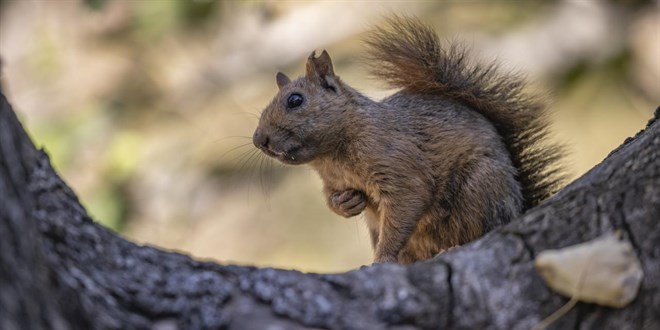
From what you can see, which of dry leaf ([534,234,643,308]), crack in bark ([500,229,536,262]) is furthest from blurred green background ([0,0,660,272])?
dry leaf ([534,234,643,308])

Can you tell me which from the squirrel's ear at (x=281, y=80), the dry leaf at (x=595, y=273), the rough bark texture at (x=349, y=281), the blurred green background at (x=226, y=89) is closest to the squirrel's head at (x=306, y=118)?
the squirrel's ear at (x=281, y=80)

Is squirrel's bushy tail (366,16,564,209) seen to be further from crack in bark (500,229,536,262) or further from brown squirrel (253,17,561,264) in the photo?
crack in bark (500,229,536,262)

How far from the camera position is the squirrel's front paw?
2.53 metres

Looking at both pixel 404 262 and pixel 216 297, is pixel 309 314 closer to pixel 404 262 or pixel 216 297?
pixel 216 297

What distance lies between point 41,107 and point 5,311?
497 centimetres

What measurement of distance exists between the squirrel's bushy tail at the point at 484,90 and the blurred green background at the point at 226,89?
263cm

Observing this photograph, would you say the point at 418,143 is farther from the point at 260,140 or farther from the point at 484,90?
the point at 260,140

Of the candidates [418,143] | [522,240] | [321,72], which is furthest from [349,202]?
[522,240]

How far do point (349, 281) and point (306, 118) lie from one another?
3.44ft

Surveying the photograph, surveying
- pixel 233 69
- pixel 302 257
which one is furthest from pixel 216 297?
pixel 233 69

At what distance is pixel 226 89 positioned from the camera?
19.6 ft

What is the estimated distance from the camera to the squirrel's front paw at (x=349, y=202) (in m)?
2.53

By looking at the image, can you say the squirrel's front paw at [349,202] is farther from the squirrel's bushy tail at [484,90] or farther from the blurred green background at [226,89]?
the blurred green background at [226,89]

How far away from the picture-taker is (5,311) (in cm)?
116
